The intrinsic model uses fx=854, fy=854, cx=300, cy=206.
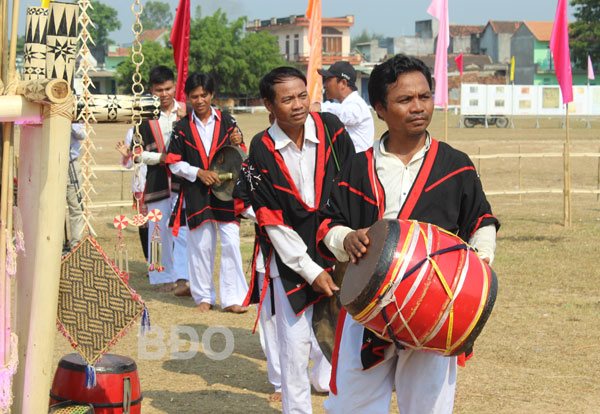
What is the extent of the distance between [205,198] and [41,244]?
14.3ft

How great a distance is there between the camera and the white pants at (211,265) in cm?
776

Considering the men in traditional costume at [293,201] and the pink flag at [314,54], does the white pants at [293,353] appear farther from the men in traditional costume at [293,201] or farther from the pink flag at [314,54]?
the pink flag at [314,54]

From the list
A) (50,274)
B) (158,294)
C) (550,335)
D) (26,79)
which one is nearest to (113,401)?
(50,274)

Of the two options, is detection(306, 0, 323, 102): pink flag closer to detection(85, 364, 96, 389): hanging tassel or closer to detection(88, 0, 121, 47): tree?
detection(85, 364, 96, 389): hanging tassel

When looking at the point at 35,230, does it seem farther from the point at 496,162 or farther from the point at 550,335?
the point at 496,162

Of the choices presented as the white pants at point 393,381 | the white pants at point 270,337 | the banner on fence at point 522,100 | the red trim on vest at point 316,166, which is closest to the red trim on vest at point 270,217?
the red trim on vest at point 316,166

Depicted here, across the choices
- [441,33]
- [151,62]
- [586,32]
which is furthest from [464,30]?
[441,33]

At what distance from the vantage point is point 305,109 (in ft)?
15.4

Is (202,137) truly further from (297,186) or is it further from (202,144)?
(297,186)

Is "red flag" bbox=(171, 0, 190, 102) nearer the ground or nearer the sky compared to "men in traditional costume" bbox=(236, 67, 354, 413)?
nearer the sky

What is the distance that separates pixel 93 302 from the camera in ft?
12.2

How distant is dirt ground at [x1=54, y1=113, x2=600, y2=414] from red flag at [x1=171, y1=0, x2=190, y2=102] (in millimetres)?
2170

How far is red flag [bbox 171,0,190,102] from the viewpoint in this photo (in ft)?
29.6

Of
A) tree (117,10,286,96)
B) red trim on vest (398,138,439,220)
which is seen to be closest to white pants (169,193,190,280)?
red trim on vest (398,138,439,220)
